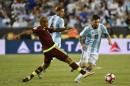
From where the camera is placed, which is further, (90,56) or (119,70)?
(119,70)

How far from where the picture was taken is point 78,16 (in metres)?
31.7

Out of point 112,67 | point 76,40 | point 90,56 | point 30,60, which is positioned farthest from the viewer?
point 76,40

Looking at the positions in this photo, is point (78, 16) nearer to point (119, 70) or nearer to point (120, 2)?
point (120, 2)

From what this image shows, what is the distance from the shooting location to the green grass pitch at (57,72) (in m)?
16.7

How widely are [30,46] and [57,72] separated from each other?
10.1m

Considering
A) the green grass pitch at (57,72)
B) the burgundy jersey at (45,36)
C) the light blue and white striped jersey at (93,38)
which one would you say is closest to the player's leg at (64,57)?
the burgundy jersey at (45,36)

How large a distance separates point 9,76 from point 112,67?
5.28 meters

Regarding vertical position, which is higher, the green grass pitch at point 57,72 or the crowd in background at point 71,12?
the crowd in background at point 71,12

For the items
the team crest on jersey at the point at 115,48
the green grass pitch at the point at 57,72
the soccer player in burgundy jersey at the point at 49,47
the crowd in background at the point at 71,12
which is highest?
the crowd in background at the point at 71,12

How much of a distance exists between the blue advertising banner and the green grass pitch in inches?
66.1

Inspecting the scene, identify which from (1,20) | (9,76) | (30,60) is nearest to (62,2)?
(1,20)

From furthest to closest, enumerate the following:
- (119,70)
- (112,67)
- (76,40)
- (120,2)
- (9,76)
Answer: (120,2) → (76,40) → (112,67) → (119,70) → (9,76)

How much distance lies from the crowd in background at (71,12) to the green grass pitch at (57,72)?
3.50m

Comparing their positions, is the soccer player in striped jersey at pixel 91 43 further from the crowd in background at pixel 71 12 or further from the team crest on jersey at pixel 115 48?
the crowd in background at pixel 71 12
